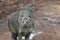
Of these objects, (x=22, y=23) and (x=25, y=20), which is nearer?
(x=25, y=20)

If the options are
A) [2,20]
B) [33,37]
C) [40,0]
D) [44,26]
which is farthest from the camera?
[40,0]

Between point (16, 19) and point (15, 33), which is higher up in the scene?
point (16, 19)

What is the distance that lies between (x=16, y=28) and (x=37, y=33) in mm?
2089

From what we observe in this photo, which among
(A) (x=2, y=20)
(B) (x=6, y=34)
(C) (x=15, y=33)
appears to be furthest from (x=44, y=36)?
(A) (x=2, y=20)

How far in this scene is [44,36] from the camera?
21.1 feet

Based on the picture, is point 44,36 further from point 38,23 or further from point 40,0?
point 40,0

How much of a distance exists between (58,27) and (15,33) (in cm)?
314

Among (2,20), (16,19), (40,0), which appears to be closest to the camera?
(16,19)

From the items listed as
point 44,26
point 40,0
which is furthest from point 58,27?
point 40,0

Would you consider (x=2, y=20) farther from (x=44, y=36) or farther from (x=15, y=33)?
(x=15, y=33)

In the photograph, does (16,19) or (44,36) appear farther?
(44,36)

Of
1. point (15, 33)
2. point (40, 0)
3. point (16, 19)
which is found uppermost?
point (16, 19)

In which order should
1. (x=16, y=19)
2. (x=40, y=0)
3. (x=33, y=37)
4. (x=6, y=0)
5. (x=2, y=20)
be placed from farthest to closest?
(x=40, y=0) → (x=6, y=0) → (x=2, y=20) → (x=33, y=37) → (x=16, y=19)

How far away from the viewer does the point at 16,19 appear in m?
4.68
